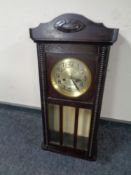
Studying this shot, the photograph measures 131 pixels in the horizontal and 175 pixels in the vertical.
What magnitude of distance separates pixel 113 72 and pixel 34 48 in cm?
69

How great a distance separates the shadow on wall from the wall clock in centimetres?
37

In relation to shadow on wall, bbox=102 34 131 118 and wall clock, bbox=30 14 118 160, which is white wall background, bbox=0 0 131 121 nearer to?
shadow on wall, bbox=102 34 131 118

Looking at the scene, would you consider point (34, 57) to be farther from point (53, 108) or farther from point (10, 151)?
point (10, 151)

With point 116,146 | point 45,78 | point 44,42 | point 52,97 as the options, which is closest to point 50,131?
point 52,97

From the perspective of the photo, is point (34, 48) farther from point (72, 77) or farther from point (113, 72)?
point (113, 72)

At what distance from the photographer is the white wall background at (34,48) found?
1.15 m

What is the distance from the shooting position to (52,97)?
1.14 meters

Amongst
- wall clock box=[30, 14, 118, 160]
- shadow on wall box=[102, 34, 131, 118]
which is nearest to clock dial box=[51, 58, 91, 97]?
wall clock box=[30, 14, 118, 160]

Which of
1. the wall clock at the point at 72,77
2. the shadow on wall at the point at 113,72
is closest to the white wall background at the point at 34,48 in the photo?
the shadow on wall at the point at 113,72

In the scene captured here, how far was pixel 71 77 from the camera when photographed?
3.44 ft

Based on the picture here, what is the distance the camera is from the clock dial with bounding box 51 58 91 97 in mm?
1005

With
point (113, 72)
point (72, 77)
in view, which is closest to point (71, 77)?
point (72, 77)

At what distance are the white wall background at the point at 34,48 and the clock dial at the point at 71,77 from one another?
1.30 ft

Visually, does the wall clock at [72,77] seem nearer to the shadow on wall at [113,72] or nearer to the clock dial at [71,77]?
the clock dial at [71,77]
